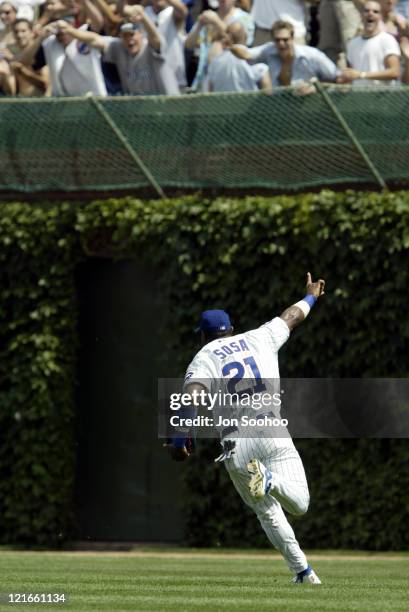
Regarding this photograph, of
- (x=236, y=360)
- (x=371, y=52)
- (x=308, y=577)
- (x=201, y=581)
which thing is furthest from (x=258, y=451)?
(x=371, y=52)

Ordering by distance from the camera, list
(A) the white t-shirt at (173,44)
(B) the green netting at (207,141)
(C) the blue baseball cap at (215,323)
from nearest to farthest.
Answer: (C) the blue baseball cap at (215,323) < (B) the green netting at (207,141) < (A) the white t-shirt at (173,44)

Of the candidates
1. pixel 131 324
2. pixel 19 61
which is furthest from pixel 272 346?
pixel 19 61

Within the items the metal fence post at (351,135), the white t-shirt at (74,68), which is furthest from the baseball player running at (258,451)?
the white t-shirt at (74,68)

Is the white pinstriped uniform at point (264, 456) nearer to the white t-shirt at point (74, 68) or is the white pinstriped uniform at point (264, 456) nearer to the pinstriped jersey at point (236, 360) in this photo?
the pinstriped jersey at point (236, 360)

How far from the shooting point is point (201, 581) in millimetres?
9852

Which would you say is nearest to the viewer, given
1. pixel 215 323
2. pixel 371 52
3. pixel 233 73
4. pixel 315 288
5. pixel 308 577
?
pixel 308 577

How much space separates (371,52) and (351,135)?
4.36 ft

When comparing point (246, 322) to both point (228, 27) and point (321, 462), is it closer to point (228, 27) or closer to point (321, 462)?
point (321, 462)

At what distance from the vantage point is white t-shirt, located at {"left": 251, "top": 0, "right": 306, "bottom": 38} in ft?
50.3

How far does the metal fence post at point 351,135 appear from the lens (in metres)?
13.0

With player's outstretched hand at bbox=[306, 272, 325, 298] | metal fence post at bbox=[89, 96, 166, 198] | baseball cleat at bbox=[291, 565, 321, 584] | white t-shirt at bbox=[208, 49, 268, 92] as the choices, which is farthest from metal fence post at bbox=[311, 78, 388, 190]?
baseball cleat at bbox=[291, 565, 321, 584]

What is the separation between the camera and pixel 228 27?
14.7 m

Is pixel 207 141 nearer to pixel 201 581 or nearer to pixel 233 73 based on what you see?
pixel 233 73

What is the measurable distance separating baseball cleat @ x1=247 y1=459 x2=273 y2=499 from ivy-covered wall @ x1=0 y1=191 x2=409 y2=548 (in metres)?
4.77
